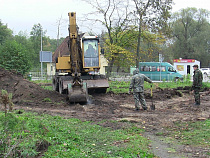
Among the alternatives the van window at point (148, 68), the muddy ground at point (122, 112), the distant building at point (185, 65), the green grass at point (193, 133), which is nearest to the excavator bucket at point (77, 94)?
the muddy ground at point (122, 112)

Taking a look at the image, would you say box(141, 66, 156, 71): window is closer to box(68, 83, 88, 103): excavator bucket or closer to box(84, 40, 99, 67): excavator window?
box(84, 40, 99, 67): excavator window

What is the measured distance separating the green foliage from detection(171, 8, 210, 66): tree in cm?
3779

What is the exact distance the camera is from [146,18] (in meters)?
32.0

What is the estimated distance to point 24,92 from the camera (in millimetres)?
17094

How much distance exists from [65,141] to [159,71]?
31.1 m

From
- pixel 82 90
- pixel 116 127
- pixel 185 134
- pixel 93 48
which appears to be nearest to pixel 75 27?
pixel 93 48

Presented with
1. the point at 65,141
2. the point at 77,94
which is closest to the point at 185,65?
the point at 77,94

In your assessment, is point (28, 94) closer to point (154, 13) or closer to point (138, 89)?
point (138, 89)

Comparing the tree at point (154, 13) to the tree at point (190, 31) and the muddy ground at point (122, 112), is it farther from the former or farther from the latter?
the tree at point (190, 31)

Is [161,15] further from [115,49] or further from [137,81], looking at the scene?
[137,81]

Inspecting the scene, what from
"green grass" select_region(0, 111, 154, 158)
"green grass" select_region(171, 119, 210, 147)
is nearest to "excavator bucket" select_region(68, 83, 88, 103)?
"green grass" select_region(171, 119, 210, 147)

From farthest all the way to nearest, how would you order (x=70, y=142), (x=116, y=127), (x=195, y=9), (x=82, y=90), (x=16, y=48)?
(x=195, y=9) → (x=16, y=48) → (x=82, y=90) → (x=116, y=127) → (x=70, y=142)

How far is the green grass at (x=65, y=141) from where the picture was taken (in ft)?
18.4

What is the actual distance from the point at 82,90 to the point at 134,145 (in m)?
8.00
